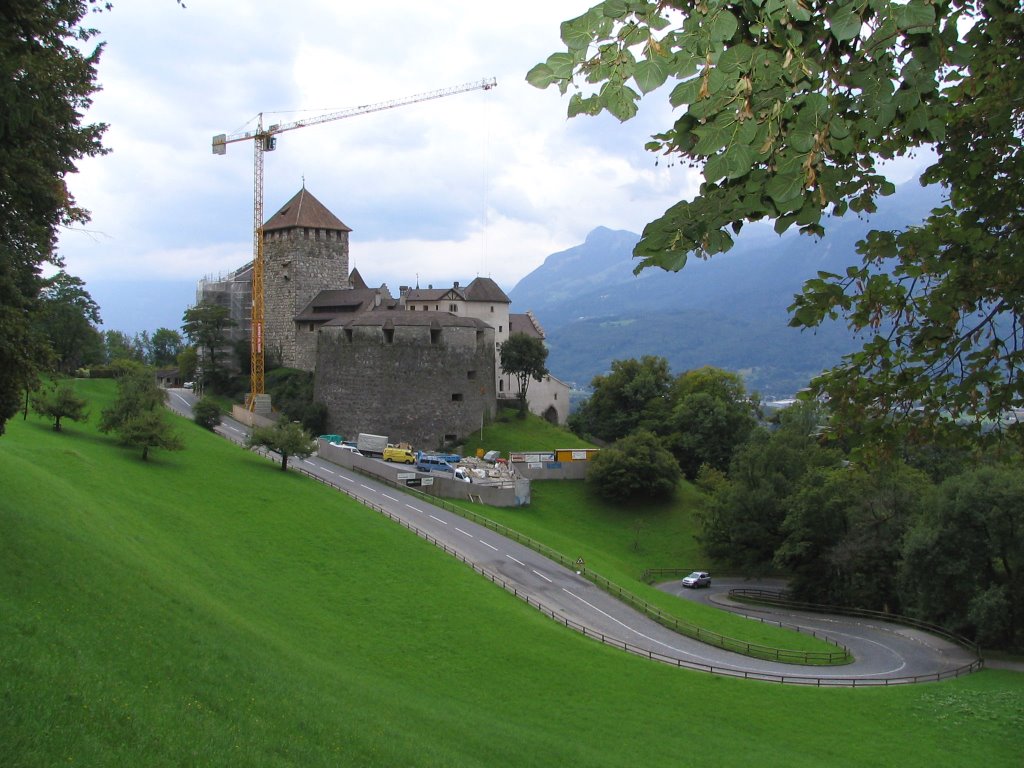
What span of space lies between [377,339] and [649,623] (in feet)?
94.8

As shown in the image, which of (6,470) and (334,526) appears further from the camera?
(334,526)

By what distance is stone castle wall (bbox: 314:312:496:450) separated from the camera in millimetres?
52469

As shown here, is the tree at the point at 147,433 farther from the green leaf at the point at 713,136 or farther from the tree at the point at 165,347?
the tree at the point at 165,347

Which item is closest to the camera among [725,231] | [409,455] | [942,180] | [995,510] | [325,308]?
[725,231]

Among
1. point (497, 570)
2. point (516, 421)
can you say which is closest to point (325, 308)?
point (516, 421)

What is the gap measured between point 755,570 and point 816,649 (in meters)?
14.1

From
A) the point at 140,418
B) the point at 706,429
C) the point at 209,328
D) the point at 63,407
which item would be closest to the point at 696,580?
the point at 706,429

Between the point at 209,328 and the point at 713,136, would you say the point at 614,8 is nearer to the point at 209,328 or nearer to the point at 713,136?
the point at 713,136

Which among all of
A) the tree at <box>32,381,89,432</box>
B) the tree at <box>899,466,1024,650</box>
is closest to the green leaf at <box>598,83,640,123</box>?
the tree at <box>899,466,1024,650</box>

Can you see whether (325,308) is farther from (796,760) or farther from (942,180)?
(942,180)

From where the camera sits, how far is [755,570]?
43.8 metres

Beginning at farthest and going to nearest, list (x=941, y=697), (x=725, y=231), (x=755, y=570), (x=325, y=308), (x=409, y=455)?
(x=325, y=308)
(x=409, y=455)
(x=755, y=570)
(x=941, y=697)
(x=725, y=231)

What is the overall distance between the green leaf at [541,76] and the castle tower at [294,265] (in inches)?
2438

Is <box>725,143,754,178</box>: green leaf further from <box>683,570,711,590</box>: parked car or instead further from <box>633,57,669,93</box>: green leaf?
<box>683,570,711,590</box>: parked car
